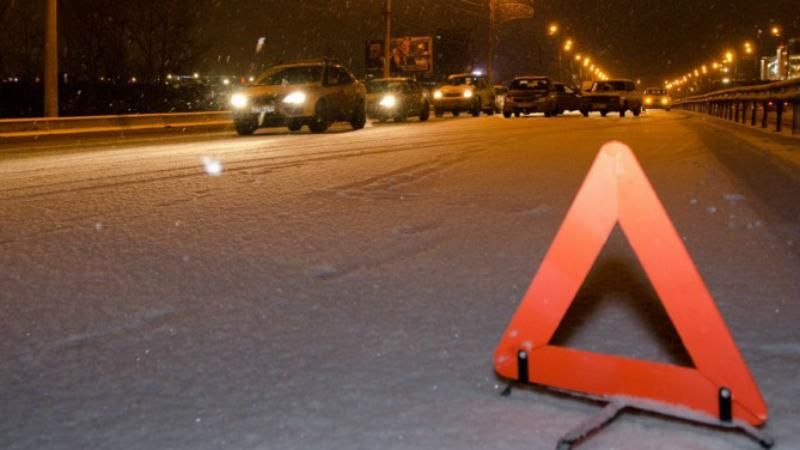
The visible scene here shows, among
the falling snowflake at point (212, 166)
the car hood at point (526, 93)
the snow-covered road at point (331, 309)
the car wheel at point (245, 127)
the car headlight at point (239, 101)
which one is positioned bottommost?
the snow-covered road at point (331, 309)

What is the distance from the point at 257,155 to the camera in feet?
48.2

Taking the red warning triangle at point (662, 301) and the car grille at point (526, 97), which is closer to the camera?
the red warning triangle at point (662, 301)

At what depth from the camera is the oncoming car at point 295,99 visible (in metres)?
22.9

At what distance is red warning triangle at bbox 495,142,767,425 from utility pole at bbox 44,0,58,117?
22.8m

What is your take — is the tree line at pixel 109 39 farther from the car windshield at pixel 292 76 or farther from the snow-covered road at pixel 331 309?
the snow-covered road at pixel 331 309

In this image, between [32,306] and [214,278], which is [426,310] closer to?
[214,278]

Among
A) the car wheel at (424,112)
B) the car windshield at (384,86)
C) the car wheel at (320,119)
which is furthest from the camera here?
the car wheel at (424,112)

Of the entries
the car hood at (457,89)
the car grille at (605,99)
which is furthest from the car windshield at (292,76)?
the car hood at (457,89)

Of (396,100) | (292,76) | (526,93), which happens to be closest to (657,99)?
(526,93)

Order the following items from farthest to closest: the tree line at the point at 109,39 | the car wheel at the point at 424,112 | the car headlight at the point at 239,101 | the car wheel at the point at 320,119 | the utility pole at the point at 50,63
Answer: the tree line at the point at 109,39 < the car wheel at the point at 424,112 < the utility pole at the point at 50,63 < the car wheel at the point at 320,119 < the car headlight at the point at 239,101

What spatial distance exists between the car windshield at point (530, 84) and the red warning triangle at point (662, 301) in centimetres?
3599

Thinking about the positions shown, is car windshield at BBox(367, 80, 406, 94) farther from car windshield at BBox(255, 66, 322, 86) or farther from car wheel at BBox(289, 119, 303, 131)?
car windshield at BBox(255, 66, 322, 86)

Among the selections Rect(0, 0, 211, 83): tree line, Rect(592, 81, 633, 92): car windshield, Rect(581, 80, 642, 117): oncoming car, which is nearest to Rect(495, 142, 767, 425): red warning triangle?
Rect(581, 80, 642, 117): oncoming car

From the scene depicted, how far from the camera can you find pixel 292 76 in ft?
80.6
